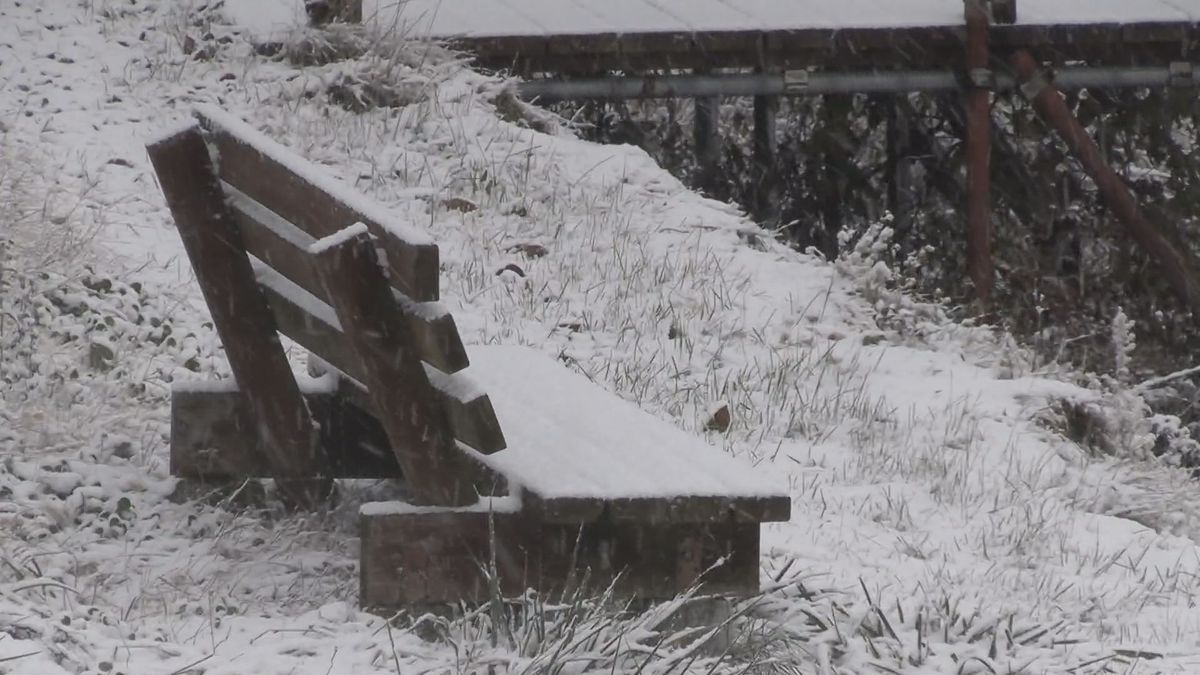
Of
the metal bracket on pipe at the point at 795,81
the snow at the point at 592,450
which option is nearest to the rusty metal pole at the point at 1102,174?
the metal bracket on pipe at the point at 795,81

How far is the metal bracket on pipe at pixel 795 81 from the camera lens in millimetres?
9383

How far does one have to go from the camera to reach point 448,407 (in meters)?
3.46

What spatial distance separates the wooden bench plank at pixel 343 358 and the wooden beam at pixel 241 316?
0.08 metres

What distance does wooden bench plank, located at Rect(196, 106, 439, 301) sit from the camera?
319 cm

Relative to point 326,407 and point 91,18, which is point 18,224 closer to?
point 326,407

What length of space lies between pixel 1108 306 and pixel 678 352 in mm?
4268

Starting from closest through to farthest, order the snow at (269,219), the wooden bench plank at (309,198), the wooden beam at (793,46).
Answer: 1. the wooden bench plank at (309,198)
2. the snow at (269,219)
3. the wooden beam at (793,46)

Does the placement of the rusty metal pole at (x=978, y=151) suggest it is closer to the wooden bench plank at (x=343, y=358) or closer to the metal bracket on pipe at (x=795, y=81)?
the metal bracket on pipe at (x=795, y=81)

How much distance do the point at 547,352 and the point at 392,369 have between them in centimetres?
292

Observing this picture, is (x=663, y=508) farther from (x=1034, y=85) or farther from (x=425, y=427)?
(x=1034, y=85)

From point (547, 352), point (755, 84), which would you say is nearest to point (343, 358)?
point (547, 352)

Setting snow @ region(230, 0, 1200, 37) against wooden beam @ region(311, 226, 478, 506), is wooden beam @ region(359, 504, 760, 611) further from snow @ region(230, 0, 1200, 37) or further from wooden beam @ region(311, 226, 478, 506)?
snow @ region(230, 0, 1200, 37)

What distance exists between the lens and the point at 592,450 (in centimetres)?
385

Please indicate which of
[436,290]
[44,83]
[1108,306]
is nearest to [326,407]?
[436,290]
